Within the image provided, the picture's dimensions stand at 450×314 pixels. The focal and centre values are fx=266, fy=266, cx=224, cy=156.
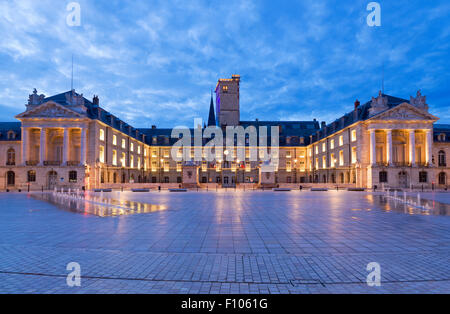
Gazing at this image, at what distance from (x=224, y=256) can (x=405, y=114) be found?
186 ft

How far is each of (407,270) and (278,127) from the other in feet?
257

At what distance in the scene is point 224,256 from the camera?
7055 mm

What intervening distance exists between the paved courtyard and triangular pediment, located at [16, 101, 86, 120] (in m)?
44.5

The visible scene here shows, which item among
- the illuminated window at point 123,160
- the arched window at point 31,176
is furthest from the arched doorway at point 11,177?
the illuminated window at point 123,160

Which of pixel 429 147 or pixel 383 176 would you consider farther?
pixel 429 147

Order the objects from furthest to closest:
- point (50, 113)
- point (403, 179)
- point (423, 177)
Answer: point (423, 177) < point (50, 113) < point (403, 179)

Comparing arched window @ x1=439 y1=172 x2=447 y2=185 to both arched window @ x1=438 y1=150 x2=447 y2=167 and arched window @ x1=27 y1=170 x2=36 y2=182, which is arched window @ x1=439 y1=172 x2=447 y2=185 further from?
arched window @ x1=27 y1=170 x2=36 y2=182

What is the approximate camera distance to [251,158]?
7938cm

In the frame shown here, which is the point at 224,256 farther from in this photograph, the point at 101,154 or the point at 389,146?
the point at 389,146

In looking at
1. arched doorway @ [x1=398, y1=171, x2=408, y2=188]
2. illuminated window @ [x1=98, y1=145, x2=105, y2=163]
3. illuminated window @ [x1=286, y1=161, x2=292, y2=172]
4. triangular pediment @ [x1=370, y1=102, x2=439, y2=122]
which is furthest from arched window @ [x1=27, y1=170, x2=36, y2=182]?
arched doorway @ [x1=398, y1=171, x2=408, y2=188]

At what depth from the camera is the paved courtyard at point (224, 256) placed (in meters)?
5.19

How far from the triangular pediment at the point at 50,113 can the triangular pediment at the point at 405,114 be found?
57.0 metres

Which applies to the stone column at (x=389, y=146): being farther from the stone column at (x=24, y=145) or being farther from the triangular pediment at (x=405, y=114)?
the stone column at (x=24, y=145)

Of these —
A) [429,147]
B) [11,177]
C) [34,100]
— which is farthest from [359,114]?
[11,177]
